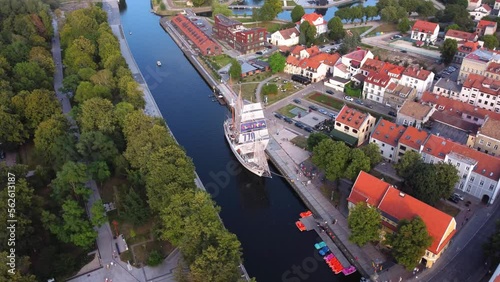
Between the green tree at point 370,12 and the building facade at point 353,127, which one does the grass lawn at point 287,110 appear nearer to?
the building facade at point 353,127

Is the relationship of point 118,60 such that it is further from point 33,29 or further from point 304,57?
point 304,57

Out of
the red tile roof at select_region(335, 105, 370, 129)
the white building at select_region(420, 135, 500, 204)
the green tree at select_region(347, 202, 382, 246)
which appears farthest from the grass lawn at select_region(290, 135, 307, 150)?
the green tree at select_region(347, 202, 382, 246)

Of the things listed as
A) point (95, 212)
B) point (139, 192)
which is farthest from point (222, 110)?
point (95, 212)

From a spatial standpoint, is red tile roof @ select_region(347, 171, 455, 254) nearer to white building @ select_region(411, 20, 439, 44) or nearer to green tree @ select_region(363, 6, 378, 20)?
white building @ select_region(411, 20, 439, 44)

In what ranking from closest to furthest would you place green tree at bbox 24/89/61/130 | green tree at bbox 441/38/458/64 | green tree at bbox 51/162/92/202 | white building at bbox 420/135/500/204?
green tree at bbox 51/162/92/202, white building at bbox 420/135/500/204, green tree at bbox 24/89/61/130, green tree at bbox 441/38/458/64

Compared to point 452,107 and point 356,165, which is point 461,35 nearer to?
point 452,107

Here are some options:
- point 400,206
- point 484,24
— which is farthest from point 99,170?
point 484,24

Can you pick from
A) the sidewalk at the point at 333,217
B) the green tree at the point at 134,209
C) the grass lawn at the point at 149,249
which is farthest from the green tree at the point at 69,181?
the sidewalk at the point at 333,217
